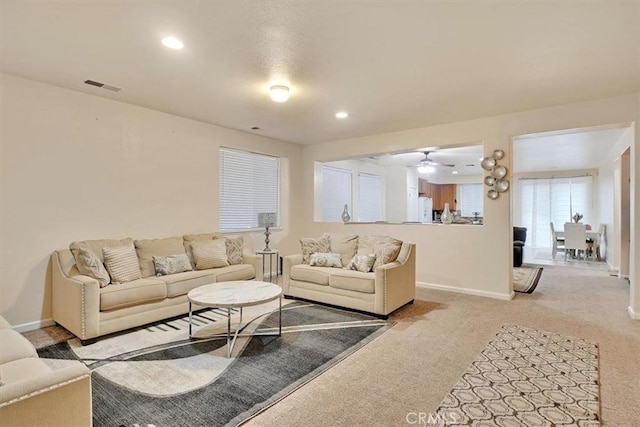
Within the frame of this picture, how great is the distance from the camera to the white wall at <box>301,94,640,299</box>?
4043 millimetres

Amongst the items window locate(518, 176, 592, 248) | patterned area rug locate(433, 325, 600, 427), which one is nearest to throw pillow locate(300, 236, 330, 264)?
patterned area rug locate(433, 325, 600, 427)

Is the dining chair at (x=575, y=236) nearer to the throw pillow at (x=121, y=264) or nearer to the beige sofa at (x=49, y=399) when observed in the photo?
the throw pillow at (x=121, y=264)

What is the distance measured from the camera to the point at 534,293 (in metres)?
5.05

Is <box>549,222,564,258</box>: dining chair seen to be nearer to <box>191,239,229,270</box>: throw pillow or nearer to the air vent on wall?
<box>191,239,229,270</box>: throw pillow

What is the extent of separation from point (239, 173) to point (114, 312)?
3.09 metres

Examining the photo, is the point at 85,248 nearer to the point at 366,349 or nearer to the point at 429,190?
the point at 366,349

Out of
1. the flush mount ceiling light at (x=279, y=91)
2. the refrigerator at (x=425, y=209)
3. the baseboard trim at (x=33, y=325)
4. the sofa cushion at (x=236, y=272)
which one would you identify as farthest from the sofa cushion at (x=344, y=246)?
the refrigerator at (x=425, y=209)

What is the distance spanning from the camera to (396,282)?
399cm

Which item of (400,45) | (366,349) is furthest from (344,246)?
(400,45)

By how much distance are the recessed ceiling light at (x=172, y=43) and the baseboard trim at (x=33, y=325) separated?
3.21m

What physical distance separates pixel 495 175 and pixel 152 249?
15.7 feet

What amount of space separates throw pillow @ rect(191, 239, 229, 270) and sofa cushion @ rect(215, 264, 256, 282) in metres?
0.11

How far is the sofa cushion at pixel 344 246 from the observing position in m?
4.66

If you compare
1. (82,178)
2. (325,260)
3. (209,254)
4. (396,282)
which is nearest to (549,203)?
(396,282)
